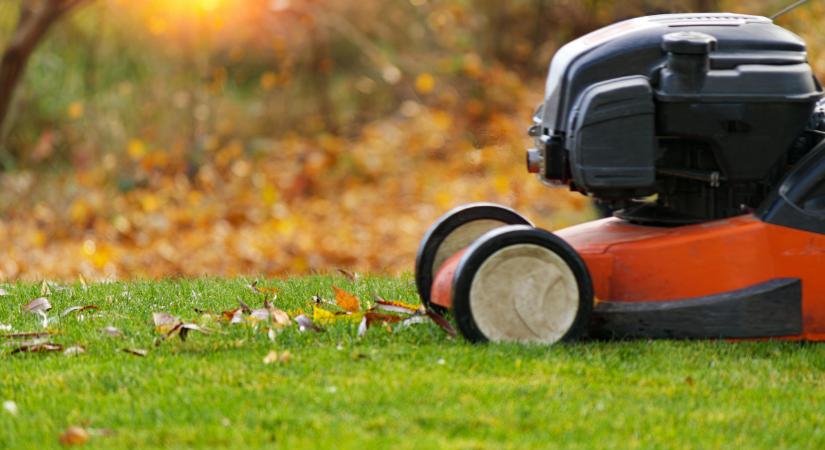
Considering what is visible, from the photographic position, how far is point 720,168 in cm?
431

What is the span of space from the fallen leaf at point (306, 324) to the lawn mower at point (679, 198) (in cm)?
43

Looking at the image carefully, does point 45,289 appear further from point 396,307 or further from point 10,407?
point 10,407

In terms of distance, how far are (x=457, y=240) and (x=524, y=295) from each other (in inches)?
27.0

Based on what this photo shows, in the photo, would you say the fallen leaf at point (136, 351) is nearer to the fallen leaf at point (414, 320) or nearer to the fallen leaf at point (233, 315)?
the fallen leaf at point (233, 315)

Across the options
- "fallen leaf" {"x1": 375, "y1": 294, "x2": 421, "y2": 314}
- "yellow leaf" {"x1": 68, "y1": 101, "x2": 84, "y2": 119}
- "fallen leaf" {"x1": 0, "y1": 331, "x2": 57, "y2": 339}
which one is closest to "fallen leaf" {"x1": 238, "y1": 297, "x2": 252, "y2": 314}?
"fallen leaf" {"x1": 375, "y1": 294, "x2": 421, "y2": 314}

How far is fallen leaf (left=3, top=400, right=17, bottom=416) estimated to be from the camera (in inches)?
135

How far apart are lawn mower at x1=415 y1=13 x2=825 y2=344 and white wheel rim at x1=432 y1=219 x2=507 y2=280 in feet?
1.05

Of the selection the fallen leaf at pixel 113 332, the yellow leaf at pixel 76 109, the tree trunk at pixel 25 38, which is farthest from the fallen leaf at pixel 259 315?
the yellow leaf at pixel 76 109

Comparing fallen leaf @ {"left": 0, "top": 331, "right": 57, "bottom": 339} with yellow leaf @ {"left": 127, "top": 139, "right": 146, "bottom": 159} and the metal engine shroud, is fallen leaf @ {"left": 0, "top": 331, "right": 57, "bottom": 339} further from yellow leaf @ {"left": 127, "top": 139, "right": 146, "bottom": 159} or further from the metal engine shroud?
yellow leaf @ {"left": 127, "top": 139, "right": 146, "bottom": 159}

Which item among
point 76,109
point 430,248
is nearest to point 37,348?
point 430,248

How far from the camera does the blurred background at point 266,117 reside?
11.2 meters

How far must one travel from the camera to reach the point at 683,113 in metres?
4.21

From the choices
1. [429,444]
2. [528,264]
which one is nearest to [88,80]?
[528,264]

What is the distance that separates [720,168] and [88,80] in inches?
366
